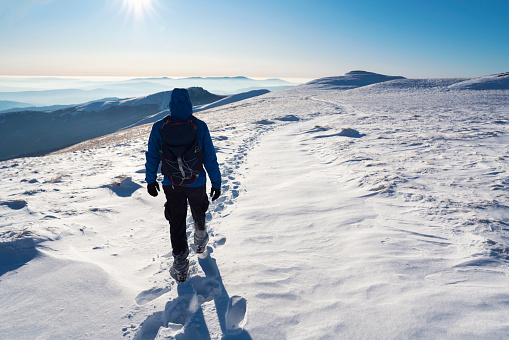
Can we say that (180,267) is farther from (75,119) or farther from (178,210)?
(75,119)

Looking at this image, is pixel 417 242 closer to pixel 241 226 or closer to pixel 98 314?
pixel 241 226

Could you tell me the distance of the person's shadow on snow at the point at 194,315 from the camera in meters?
2.51

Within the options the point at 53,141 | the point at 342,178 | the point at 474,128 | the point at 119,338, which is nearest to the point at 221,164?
the point at 342,178

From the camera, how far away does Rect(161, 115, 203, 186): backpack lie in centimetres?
309

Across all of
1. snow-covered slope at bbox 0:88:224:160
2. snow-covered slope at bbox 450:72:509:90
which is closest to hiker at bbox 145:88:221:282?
snow-covered slope at bbox 450:72:509:90

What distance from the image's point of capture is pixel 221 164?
8594mm

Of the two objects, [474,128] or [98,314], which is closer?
[98,314]

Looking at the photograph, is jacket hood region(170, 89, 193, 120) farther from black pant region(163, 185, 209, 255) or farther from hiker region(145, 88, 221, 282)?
black pant region(163, 185, 209, 255)

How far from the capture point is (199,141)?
3.36 meters

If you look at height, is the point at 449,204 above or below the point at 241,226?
above

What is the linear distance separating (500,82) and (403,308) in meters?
51.6

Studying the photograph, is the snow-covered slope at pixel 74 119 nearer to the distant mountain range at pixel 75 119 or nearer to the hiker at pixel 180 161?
the distant mountain range at pixel 75 119

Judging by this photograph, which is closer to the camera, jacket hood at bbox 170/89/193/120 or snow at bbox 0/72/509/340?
snow at bbox 0/72/509/340

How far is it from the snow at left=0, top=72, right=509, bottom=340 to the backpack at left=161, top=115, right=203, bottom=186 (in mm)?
1406
